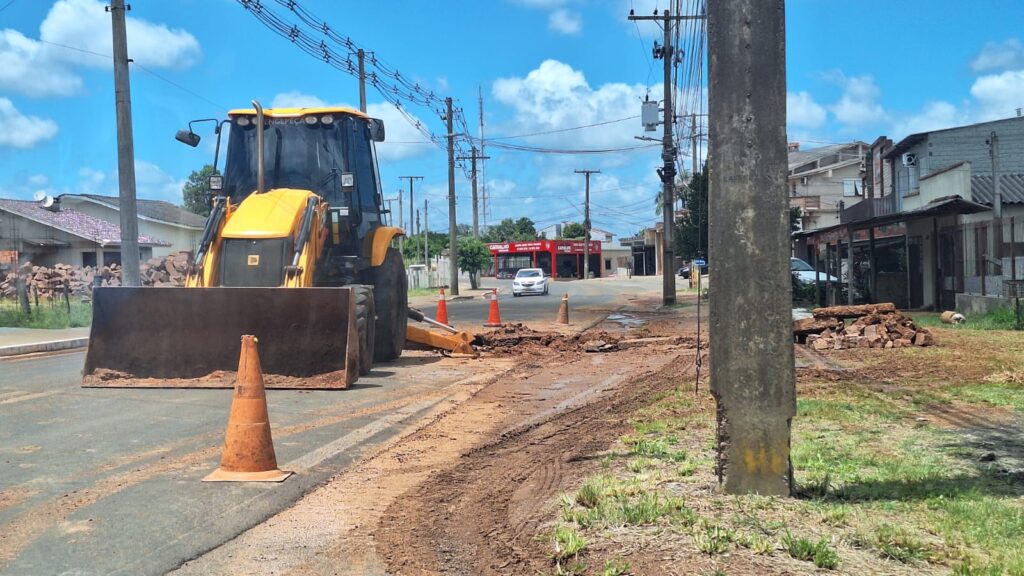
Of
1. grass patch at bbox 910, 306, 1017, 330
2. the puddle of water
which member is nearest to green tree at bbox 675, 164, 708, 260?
the puddle of water

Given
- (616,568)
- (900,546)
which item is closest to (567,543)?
(616,568)

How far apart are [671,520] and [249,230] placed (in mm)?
8099

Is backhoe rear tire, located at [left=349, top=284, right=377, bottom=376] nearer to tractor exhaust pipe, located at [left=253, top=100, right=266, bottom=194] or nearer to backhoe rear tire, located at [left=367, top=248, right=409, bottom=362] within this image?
backhoe rear tire, located at [left=367, top=248, right=409, bottom=362]

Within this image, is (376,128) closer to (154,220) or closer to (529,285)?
(529,285)

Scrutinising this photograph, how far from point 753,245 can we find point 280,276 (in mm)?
7609

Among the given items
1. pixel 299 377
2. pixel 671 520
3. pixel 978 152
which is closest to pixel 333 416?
pixel 299 377

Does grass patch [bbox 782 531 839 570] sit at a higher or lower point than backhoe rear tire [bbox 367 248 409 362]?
lower

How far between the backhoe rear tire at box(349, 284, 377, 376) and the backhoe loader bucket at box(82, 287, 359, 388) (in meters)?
0.44

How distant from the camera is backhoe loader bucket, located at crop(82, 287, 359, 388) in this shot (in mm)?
10250

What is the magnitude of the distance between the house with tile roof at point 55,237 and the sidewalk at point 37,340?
730 inches

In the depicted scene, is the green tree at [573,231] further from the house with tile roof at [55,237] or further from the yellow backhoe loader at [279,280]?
the yellow backhoe loader at [279,280]

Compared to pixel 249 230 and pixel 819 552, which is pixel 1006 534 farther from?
pixel 249 230

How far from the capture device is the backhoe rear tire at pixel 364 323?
1080 centimetres

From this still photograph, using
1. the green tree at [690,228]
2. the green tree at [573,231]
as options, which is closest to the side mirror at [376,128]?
the green tree at [690,228]
